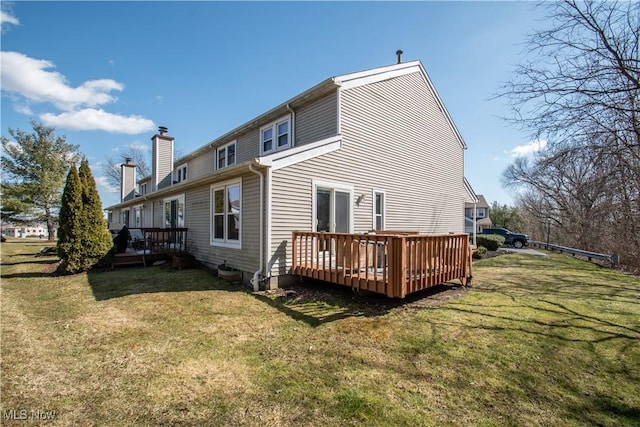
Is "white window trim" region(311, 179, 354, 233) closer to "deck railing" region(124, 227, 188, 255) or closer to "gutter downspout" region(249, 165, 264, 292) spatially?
"gutter downspout" region(249, 165, 264, 292)

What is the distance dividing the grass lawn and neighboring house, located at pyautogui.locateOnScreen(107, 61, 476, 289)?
2050mm

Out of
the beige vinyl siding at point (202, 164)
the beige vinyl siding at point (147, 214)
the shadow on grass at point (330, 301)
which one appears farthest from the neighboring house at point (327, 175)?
the beige vinyl siding at point (147, 214)

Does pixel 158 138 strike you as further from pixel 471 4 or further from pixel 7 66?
pixel 471 4

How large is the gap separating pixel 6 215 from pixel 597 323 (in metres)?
39.9

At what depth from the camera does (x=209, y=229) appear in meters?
10.0

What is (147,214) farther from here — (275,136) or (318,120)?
(318,120)

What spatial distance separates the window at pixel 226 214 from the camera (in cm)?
864

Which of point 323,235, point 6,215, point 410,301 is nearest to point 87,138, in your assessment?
point 6,215

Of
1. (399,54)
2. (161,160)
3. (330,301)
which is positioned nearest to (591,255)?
(399,54)

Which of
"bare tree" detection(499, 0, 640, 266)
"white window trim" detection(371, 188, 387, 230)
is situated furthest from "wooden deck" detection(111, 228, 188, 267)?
"bare tree" detection(499, 0, 640, 266)

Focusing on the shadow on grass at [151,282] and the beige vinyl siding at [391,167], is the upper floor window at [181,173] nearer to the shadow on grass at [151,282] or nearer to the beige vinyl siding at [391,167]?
the shadow on grass at [151,282]

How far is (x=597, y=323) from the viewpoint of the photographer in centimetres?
537

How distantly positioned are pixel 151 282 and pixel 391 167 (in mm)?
8525

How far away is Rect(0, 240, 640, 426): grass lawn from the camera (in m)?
2.81
